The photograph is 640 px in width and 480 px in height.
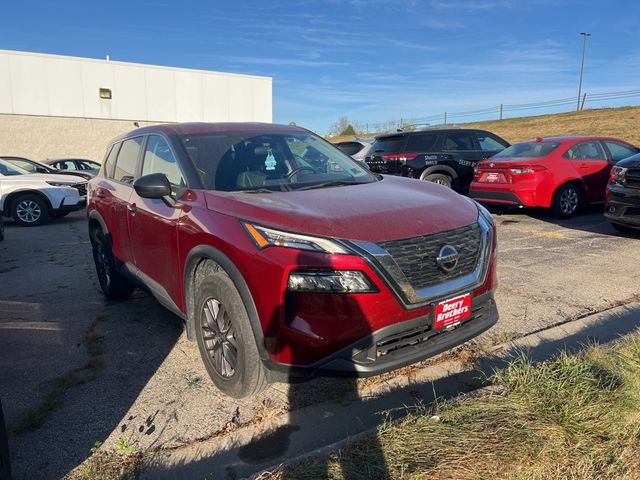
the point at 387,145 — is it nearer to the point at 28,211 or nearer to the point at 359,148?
the point at 359,148

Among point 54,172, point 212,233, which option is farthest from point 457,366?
point 54,172

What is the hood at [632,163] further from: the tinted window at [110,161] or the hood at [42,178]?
the hood at [42,178]

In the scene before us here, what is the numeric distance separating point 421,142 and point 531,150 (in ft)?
8.19

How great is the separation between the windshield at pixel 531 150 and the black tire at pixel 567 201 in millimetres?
738

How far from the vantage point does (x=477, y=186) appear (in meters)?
A: 9.59

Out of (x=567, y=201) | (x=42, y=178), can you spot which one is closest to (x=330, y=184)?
(x=567, y=201)

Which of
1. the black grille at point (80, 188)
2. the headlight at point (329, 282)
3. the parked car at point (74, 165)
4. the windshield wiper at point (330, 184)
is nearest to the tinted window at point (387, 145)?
the black grille at point (80, 188)

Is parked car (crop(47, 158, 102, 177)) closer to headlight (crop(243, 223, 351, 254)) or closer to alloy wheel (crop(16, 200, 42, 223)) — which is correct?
alloy wheel (crop(16, 200, 42, 223))

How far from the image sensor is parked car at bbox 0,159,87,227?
10781mm

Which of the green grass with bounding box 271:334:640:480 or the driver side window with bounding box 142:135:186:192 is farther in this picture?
the driver side window with bounding box 142:135:186:192

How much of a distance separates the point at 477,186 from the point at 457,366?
6.78 meters

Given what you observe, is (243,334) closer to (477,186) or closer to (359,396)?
(359,396)

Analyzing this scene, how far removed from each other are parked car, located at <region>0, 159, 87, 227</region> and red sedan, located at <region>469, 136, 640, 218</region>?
9169 millimetres

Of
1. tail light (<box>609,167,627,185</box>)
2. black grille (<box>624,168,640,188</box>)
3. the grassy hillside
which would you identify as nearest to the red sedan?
tail light (<box>609,167,627,185</box>)
